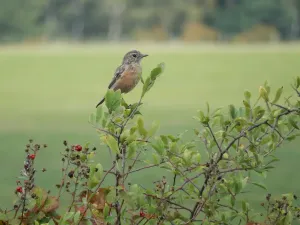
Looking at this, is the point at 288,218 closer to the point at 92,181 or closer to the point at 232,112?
the point at 232,112

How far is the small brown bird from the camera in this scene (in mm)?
3649

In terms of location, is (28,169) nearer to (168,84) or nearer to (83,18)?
(168,84)

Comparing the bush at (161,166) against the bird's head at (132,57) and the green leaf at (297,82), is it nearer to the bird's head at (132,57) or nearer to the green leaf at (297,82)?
the green leaf at (297,82)

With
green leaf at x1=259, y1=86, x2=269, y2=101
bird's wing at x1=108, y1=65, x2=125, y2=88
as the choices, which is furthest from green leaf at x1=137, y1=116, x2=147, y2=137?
bird's wing at x1=108, y1=65, x2=125, y2=88

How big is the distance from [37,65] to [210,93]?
418 inches

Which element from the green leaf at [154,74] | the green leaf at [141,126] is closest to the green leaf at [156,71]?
the green leaf at [154,74]

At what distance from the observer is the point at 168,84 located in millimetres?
20859

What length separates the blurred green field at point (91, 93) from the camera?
7.60 metres

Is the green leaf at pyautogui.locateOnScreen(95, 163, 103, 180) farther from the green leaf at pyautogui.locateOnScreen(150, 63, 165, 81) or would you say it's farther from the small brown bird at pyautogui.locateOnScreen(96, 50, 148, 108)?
the small brown bird at pyautogui.locateOnScreen(96, 50, 148, 108)

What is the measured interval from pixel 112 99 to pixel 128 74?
1455 millimetres

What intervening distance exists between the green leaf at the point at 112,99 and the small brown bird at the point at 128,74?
4.46ft

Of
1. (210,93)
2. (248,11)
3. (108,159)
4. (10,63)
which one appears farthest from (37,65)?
(248,11)

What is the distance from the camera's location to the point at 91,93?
17812 mm

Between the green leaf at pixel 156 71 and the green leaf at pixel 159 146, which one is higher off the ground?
the green leaf at pixel 156 71
